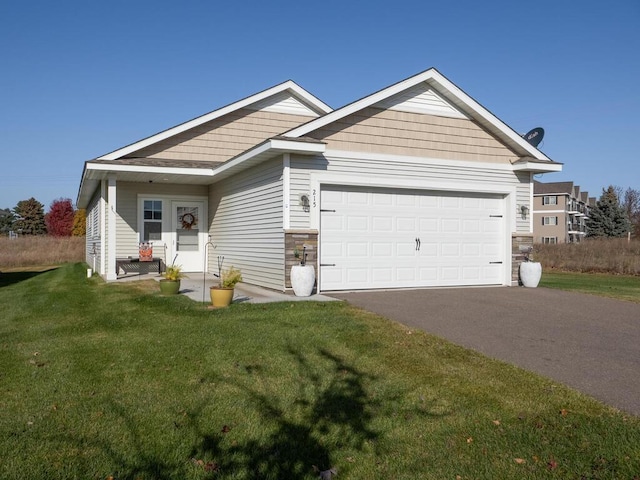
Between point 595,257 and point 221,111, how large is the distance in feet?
55.8

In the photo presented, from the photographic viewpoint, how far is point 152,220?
1523cm

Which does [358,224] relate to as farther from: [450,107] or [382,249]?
[450,107]

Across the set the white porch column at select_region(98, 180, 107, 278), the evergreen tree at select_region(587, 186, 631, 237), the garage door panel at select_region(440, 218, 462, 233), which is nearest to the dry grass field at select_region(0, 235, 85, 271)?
the white porch column at select_region(98, 180, 107, 278)

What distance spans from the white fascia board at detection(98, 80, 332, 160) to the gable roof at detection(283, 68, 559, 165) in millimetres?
5077

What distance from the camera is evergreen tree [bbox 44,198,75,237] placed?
169 ft

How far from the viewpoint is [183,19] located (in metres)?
13.1

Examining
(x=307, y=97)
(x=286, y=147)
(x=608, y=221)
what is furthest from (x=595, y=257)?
(x=608, y=221)

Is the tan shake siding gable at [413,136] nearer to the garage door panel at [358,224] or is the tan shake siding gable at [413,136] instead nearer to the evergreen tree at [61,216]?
the garage door panel at [358,224]

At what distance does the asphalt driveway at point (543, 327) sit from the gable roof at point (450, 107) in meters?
3.28

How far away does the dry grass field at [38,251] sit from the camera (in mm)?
28109

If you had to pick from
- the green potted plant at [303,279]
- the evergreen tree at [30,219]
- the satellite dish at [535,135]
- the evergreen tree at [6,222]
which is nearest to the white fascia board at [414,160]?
the satellite dish at [535,135]

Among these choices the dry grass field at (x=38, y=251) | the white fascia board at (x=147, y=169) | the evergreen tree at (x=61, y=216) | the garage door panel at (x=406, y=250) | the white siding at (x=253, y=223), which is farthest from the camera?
the evergreen tree at (x=61, y=216)

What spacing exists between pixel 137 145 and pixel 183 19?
3386 millimetres

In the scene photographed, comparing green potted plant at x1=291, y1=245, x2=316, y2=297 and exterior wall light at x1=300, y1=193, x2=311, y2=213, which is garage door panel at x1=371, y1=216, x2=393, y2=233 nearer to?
exterior wall light at x1=300, y1=193, x2=311, y2=213
